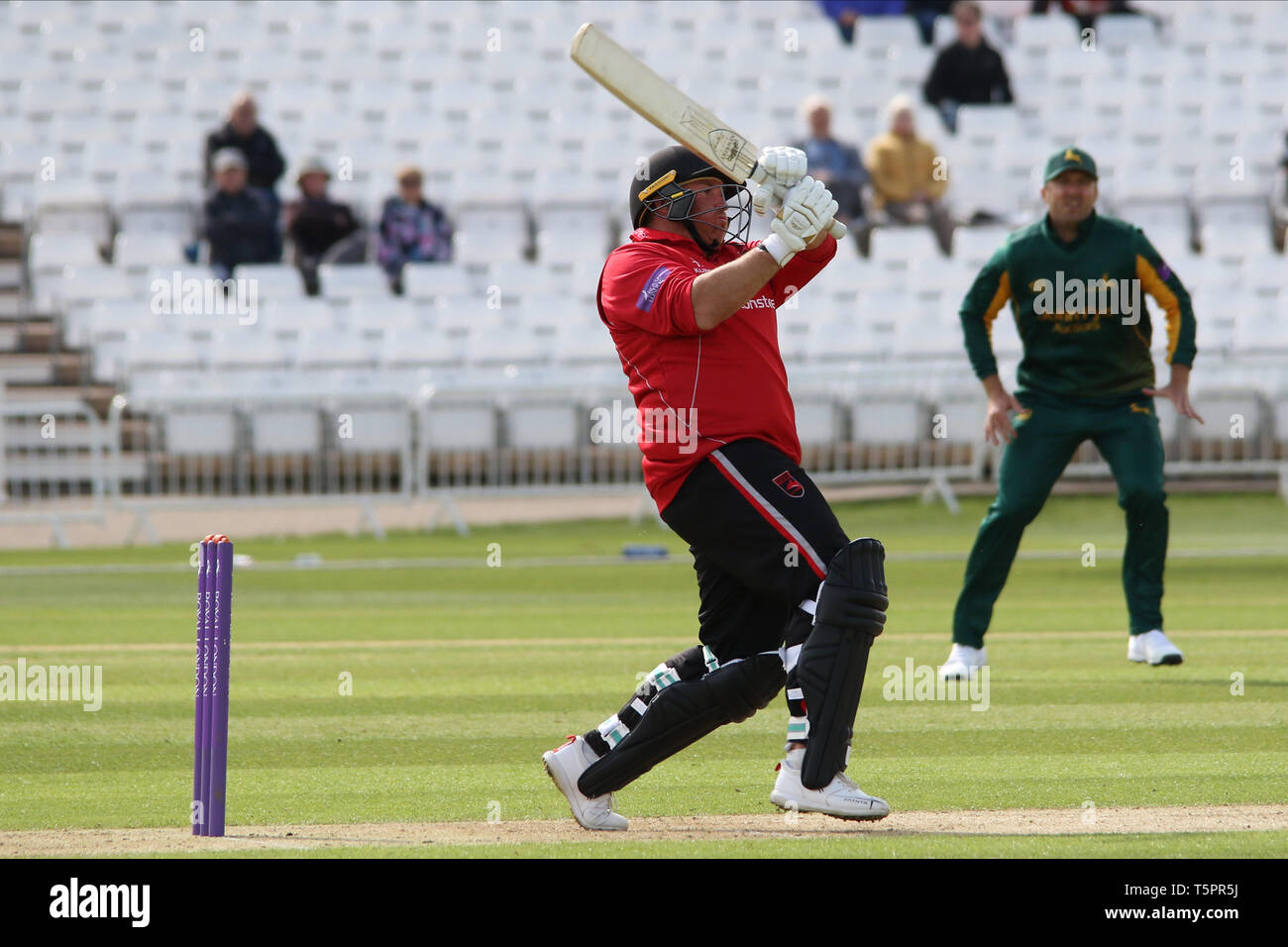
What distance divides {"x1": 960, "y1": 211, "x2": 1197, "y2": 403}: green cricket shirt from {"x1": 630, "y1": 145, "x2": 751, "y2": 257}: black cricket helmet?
12.0ft

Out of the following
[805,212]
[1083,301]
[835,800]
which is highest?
[805,212]

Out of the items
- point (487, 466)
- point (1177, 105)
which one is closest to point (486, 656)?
point (487, 466)

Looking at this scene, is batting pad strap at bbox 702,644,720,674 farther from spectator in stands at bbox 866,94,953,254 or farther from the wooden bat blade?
spectator in stands at bbox 866,94,953,254

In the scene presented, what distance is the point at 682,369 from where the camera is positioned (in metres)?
5.61

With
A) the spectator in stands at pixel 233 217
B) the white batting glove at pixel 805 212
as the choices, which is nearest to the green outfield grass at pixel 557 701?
the white batting glove at pixel 805 212

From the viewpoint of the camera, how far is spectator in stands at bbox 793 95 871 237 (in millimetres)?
20312

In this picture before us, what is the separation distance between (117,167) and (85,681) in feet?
49.4

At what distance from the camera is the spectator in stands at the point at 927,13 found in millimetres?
25375

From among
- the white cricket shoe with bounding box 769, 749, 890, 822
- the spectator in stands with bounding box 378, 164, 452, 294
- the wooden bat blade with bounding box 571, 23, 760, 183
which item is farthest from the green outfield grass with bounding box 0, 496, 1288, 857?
the spectator in stands with bounding box 378, 164, 452, 294

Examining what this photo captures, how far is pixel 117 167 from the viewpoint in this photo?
2308 centimetres

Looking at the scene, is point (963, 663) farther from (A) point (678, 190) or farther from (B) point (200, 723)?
(B) point (200, 723)

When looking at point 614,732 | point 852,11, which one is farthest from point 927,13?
point 614,732

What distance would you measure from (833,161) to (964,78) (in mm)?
3712

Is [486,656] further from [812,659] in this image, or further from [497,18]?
[497,18]
